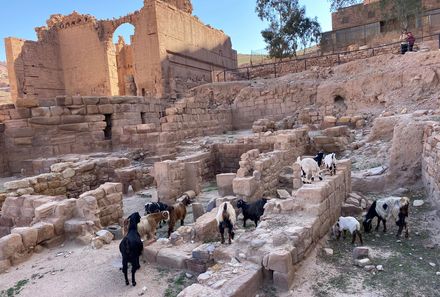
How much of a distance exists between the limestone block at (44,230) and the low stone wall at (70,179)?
2.57 m

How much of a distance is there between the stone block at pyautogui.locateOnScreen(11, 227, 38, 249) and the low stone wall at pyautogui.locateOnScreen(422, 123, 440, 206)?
7.78 meters

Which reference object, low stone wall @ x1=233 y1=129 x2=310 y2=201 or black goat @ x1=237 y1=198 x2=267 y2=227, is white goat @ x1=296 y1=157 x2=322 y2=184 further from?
black goat @ x1=237 y1=198 x2=267 y2=227

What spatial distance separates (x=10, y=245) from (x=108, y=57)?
18.7 m

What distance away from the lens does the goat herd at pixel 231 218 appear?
480 cm

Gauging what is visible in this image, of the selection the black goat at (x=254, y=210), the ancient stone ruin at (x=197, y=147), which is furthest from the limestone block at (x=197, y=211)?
the black goat at (x=254, y=210)

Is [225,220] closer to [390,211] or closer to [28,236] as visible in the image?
[390,211]

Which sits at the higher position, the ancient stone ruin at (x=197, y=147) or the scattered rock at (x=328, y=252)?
the ancient stone ruin at (x=197, y=147)

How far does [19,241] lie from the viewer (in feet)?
18.9

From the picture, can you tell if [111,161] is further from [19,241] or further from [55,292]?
[55,292]

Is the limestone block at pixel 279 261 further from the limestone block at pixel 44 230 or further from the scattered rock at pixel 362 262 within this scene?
the limestone block at pixel 44 230

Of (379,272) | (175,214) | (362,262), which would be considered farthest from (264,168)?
(379,272)

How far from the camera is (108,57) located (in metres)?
22.2

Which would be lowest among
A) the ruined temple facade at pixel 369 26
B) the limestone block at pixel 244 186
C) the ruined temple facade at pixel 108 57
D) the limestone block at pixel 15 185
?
the limestone block at pixel 244 186

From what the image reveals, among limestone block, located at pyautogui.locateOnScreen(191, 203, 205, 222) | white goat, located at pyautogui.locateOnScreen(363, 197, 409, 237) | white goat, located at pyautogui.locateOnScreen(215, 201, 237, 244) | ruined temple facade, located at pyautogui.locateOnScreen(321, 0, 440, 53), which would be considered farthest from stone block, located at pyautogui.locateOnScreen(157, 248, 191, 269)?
ruined temple facade, located at pyautogui.locateOnScreen(321, 0, 440, 53)
